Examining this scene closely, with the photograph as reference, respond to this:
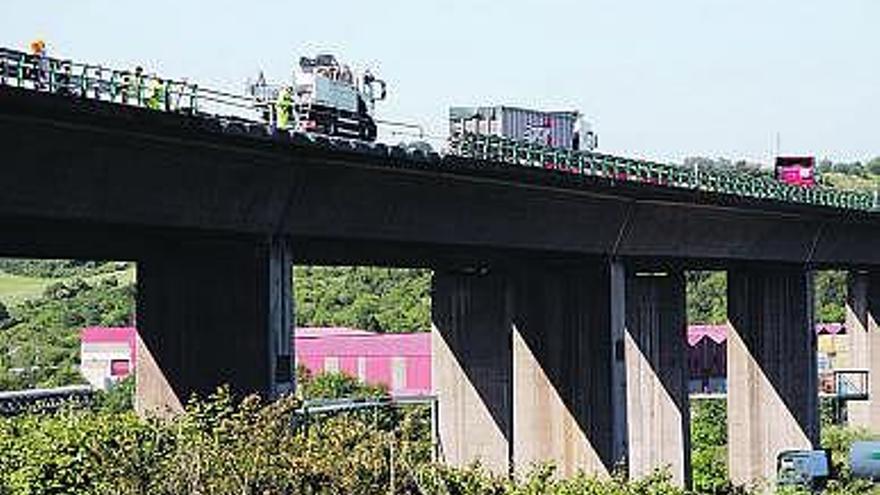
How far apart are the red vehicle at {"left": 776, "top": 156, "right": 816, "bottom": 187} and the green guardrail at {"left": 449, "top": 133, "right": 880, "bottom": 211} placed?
5542 mm

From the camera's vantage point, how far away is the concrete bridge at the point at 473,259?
34.4 metres

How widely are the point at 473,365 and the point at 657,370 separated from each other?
1412 cm

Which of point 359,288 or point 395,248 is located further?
point 359,288

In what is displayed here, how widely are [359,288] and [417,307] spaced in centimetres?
2128

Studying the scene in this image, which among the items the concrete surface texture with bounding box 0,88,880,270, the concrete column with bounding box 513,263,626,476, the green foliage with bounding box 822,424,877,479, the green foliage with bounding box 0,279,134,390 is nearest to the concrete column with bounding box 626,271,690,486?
the concrete surface texture with bounding box 0,88,880,270

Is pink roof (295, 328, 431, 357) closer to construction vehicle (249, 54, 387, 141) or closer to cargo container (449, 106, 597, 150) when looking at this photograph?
cargo container (449, 106, 597, 150)

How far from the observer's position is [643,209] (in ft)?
188

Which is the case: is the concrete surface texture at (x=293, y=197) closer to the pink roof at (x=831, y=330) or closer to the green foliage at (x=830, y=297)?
the pink roof at (x=831, y=330)

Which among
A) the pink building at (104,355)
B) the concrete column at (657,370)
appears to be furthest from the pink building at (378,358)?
the concrete column at (657,370)

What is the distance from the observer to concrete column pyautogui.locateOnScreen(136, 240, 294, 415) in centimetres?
3969

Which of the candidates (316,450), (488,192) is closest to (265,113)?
(488,192)

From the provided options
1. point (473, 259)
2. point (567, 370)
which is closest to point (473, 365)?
point (567, 370)

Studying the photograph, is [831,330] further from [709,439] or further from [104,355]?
[104,355]

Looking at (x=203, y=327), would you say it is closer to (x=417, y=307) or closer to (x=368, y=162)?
(x=368, y=162)
